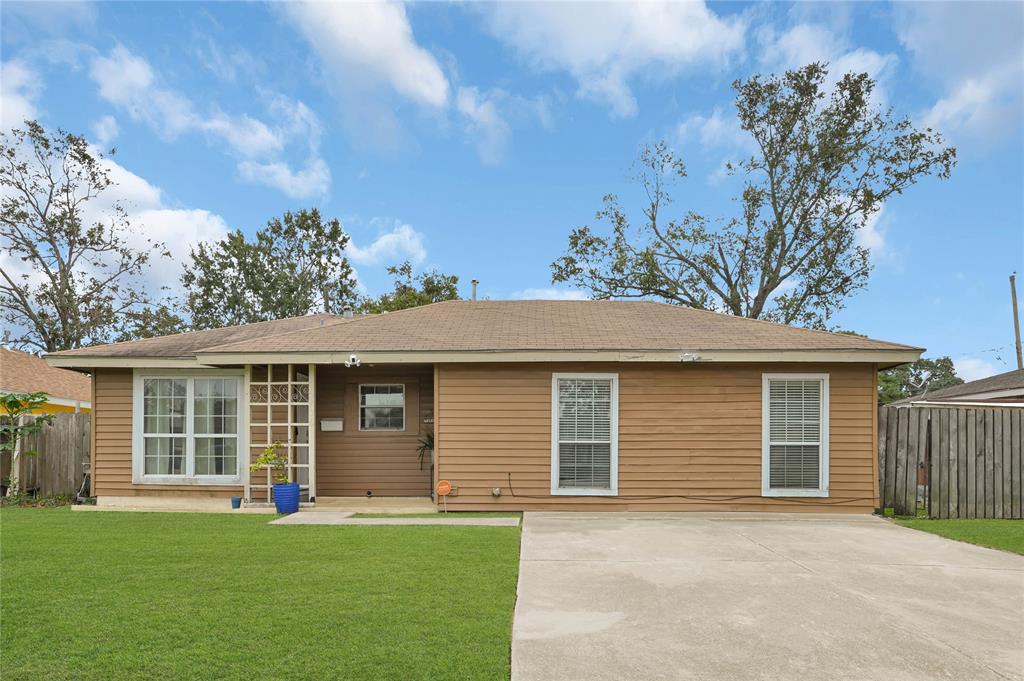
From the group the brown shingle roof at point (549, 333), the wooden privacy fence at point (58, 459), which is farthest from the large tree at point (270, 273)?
the brown shingle roof at point (549, 333)

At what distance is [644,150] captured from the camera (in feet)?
83.5

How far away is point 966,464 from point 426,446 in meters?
8.32

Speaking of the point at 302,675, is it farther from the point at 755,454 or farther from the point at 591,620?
the point at 755,454

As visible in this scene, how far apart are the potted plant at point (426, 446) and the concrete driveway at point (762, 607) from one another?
353cm

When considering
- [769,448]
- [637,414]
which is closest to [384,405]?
[637,414]

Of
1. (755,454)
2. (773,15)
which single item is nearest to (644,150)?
(773,15)

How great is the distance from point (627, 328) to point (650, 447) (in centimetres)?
212

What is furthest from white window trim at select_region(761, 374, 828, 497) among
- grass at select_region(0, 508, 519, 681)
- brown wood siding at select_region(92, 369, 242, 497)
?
brown wood siding at select_region(92, 369, 242, 497)

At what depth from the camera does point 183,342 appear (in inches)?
467

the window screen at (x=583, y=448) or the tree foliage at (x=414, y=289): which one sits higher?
the tree foliage at (x=414, y=289)

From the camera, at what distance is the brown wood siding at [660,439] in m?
10.0

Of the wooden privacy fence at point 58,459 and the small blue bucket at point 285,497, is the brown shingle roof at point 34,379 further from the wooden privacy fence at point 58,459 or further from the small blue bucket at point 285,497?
the small blue bucket at point 285,497

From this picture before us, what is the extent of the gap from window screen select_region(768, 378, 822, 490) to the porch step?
Answer: 17.2 ft

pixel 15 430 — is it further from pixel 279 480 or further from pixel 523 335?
pixel 523 335
